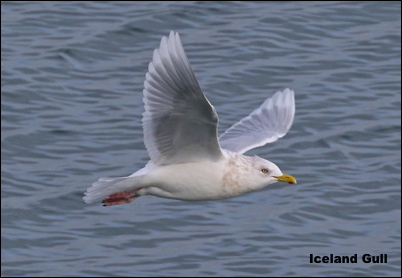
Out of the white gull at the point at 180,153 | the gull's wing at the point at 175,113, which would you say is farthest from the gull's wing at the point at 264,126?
the gull's wing at the point at 175,113

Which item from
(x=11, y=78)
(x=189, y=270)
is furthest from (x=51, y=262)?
(x=11, y=78)

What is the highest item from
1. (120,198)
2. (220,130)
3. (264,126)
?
(220,130)

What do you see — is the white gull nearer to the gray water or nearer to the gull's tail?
the gull's tail

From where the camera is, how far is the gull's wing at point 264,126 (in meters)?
11.9

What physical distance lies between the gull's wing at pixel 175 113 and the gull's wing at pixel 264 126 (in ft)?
4.38

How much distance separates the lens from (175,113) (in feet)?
32.7

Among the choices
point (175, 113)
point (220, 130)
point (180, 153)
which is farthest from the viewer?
point (220, 130)

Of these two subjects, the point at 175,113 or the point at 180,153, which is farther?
the point at 180,153

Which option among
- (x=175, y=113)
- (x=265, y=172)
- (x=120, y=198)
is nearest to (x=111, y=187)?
(x=120, y=198)

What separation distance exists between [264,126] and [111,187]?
2303 millimetres

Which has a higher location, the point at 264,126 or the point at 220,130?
the point at 220,130

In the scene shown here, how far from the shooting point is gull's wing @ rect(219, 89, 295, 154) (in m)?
11.9

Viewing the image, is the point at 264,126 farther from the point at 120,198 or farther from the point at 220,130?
the point at 220,130

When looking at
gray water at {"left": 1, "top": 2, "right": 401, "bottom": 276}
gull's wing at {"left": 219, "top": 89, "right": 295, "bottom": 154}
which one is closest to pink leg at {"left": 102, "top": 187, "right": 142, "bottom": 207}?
gull's wing at {"left": 219, "top": 89, "right": 295, "bottom": 154}
